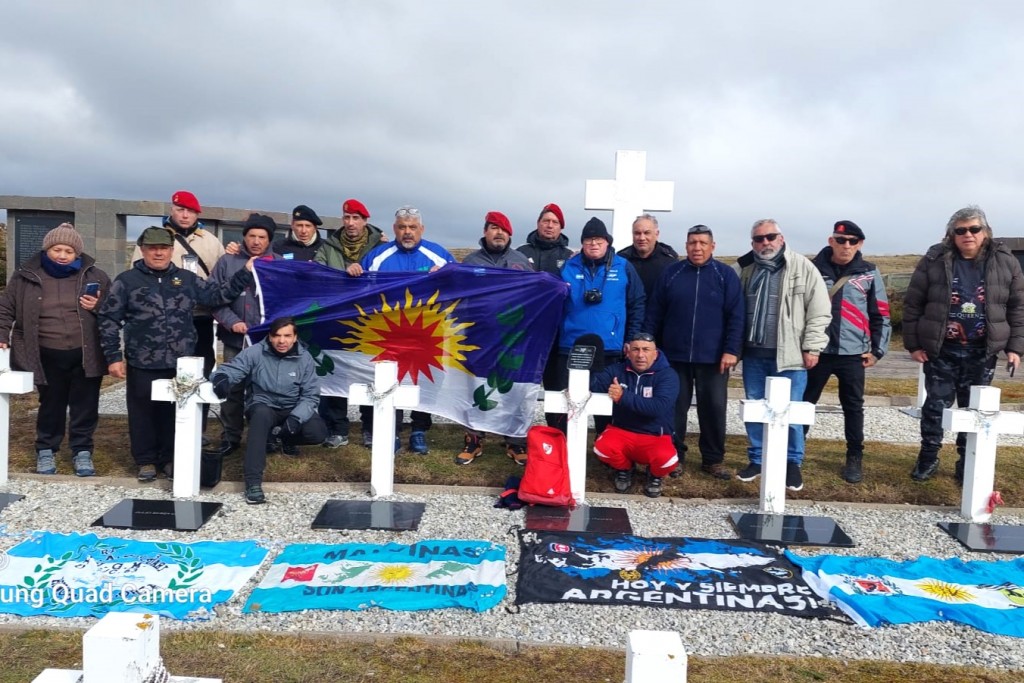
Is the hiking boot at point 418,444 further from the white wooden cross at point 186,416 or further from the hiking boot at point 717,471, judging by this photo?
the hiking boot at point 717,471

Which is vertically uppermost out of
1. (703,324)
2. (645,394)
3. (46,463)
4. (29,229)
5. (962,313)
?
(29,229)

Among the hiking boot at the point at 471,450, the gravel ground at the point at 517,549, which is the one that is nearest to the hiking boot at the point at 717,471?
the gravel ground at the point at 517,549

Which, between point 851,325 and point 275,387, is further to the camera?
point 851,325

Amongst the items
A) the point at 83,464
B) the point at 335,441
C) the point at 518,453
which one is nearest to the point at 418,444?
the point at 335,441

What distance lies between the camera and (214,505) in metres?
4.83

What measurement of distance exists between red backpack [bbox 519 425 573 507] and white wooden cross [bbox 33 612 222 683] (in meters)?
3.35

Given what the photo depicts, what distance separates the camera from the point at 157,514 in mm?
4645

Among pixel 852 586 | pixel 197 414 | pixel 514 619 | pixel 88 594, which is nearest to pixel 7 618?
pixel 88 594

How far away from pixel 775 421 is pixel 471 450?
246 centimetres

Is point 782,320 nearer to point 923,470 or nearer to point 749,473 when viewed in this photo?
point 749,473

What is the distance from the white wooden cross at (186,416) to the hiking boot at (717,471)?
3821 mm

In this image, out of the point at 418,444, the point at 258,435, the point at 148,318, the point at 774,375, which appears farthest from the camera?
the point at 418,444

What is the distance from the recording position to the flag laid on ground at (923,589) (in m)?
3.41

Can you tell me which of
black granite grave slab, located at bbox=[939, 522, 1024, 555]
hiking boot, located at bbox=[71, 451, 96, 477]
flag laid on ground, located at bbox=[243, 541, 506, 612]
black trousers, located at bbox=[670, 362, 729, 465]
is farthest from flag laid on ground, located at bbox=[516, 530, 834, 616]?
hiking boot, located at bbox=[71, 451, 96, 477]
